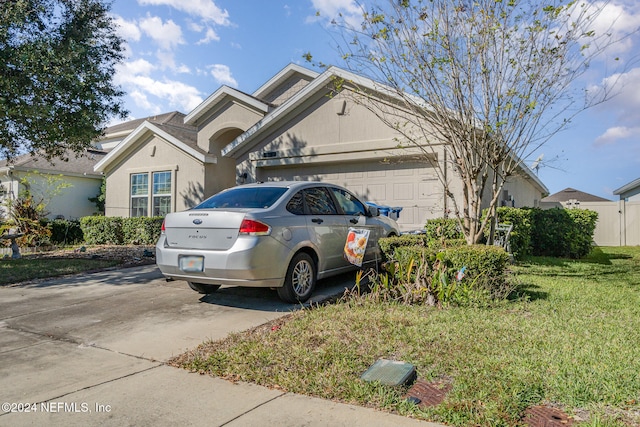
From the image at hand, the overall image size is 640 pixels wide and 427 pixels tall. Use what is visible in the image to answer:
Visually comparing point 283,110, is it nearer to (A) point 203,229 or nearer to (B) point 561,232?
(A) point 203,229

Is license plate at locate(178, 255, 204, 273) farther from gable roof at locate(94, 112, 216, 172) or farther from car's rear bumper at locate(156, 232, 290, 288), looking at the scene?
gable roof at locate(94, 112, 216, 172)

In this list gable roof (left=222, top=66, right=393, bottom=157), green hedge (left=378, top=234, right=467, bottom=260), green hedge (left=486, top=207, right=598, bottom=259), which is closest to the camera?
green hedge (left=378, top=234, right=467, bottom=260)

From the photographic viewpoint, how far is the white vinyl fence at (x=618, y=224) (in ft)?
56.4

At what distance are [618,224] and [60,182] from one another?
24364 millimetres

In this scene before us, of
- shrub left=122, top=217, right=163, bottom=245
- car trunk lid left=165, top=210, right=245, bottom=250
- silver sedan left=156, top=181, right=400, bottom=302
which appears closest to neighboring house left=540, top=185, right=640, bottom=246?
silver sedan left=156, top=181, right=400, bottom=302

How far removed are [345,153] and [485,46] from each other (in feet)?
18.4

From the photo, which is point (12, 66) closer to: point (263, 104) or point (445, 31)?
point (263, 104)

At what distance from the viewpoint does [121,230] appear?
613 inches

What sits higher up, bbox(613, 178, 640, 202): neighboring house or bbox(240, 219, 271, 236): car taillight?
bbox(613, 178, 640, 202): neighboring house

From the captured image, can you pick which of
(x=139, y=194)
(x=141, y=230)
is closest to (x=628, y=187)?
(x=141, y=230)

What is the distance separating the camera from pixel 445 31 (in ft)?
23.0

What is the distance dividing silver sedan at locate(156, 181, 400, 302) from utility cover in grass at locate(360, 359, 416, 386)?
2162 millimetres

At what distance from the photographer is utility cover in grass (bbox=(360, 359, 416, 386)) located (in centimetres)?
329

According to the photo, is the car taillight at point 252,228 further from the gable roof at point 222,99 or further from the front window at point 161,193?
the front window at point 161,193
